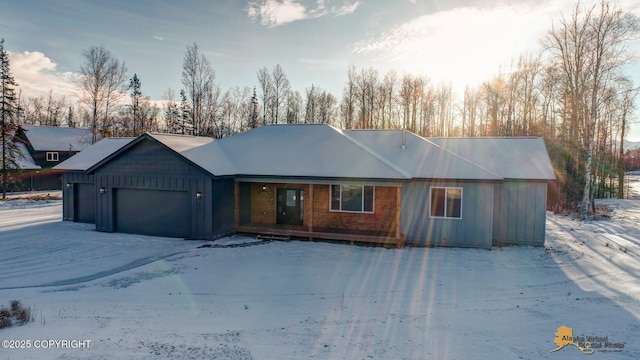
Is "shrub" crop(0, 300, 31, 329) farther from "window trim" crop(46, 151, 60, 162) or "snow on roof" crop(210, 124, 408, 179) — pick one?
A: "window trim" crop(46, 151, 60, 162)

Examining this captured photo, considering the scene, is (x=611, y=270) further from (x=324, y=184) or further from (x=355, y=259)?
(x=324, y=184)

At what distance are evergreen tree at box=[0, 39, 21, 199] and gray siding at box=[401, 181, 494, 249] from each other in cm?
2966

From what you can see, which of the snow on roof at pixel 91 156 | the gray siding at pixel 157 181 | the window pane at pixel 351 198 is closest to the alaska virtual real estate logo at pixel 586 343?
the window pane at pixel 351 198

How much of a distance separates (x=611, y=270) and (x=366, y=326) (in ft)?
26.9

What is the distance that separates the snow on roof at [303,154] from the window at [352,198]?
0.95 meters

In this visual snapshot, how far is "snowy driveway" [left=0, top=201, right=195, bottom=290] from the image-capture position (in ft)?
30.1

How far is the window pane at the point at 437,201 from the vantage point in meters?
12.9

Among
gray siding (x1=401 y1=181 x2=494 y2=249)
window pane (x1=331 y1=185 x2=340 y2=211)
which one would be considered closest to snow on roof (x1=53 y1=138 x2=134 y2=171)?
window pane (x1=331 y1=185 x2=340 y2=211)

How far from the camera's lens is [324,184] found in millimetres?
13750

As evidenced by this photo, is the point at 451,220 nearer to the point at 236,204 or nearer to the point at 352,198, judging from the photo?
the point at 352,198

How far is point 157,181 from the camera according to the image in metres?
13.8

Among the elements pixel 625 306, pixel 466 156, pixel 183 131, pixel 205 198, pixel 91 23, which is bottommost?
pixel 625 306

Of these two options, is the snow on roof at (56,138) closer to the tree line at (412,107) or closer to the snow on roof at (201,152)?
the tree line at (412,107)

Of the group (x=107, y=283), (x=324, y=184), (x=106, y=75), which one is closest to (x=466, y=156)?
(x=324, y=184)
